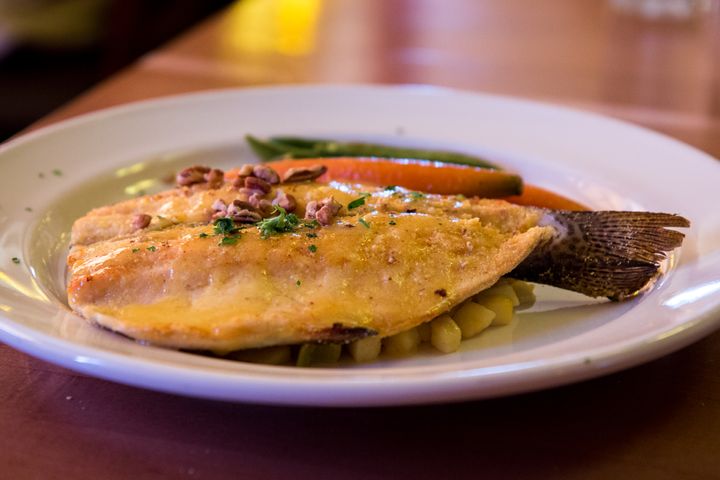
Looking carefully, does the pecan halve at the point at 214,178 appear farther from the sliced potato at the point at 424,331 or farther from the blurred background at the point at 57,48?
the blurred background at the point at 57,48

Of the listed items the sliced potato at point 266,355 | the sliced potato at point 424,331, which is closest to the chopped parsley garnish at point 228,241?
the sliced potato at point 266,355

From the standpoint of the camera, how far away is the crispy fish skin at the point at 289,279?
2094 millimetres

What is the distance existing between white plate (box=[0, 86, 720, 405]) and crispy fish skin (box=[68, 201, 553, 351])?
0.37 ft

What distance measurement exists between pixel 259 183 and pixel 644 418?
150 cm

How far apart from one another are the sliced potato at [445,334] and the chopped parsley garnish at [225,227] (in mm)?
696

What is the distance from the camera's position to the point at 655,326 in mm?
2016

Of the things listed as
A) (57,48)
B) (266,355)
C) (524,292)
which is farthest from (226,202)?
(57,48)

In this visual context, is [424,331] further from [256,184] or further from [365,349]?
[256,184]

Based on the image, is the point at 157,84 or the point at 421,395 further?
the point at 157,84

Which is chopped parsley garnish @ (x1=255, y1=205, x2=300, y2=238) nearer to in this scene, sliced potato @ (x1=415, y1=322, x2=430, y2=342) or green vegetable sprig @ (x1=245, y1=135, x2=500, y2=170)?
sliced potato @ (x1=415, y1=322, x2=430, y2=342)

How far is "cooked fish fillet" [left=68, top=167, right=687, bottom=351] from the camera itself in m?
2.12

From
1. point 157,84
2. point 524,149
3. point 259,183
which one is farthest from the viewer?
point 157,84

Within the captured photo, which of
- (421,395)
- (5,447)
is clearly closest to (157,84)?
(5,447)

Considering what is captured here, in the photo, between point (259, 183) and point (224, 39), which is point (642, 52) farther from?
point (259, 183)
